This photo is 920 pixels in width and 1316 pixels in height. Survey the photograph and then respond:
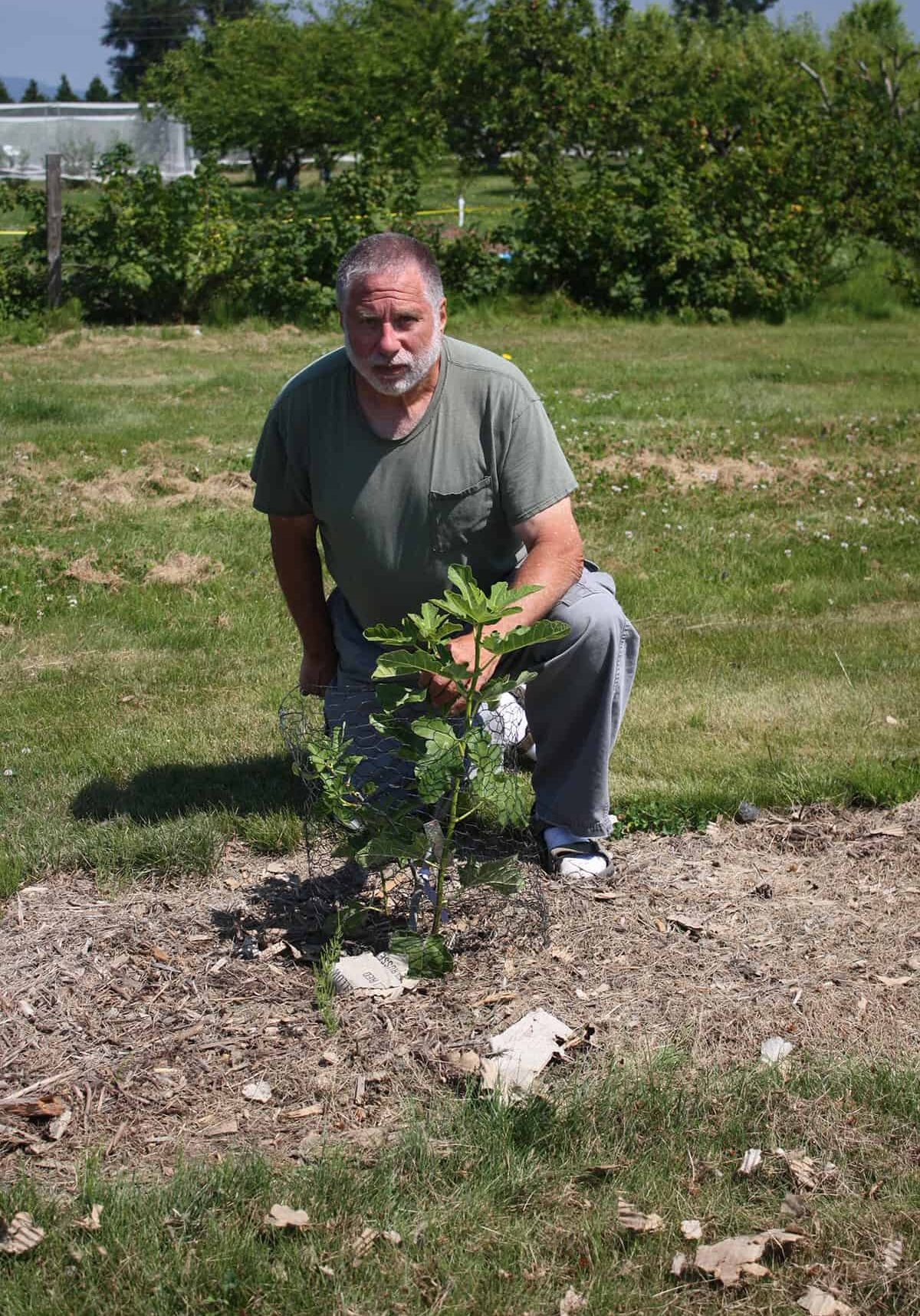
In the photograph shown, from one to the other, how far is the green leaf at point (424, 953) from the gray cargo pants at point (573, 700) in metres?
0.54

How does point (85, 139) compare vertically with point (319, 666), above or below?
above

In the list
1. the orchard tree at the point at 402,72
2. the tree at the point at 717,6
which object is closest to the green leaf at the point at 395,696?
the orchard tree at the point at 402,72

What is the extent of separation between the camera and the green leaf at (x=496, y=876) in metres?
3.30

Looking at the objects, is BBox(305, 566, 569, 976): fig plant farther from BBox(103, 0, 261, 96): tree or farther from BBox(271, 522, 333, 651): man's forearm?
BBox(103, 0, 261, 96): tree

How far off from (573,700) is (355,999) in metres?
1.03

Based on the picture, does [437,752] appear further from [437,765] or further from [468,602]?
[468,602]

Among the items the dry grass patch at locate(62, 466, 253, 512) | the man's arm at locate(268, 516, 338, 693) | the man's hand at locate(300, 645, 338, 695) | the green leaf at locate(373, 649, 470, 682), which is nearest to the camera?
the green leaf at locate(373, 649, 470, 682)

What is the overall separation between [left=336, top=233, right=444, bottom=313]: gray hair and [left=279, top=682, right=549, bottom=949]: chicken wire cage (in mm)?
1041

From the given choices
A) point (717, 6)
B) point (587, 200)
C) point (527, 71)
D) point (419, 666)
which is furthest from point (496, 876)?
point (717, 6)

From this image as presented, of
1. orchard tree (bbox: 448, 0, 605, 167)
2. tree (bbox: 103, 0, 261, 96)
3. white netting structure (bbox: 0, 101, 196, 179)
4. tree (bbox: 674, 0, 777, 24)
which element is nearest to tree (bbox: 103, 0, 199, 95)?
tree (bbox: 103, 0, 261, 96)

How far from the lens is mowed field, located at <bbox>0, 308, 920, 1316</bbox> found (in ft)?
8.07

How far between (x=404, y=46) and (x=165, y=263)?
43.3 feet

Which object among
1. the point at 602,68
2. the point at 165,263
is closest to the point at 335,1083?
the point at 165,263

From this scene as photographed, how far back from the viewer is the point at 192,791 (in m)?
4.38
